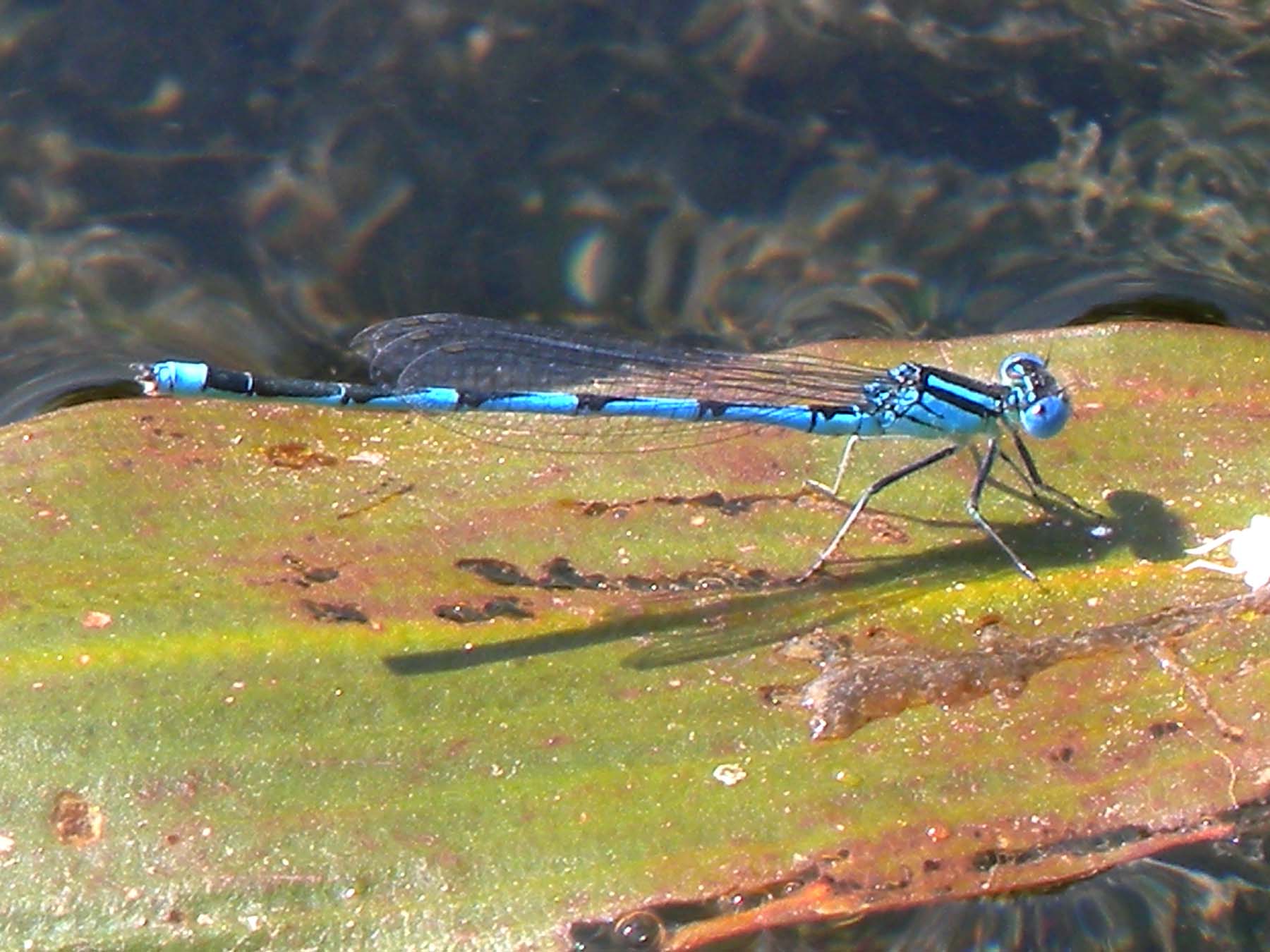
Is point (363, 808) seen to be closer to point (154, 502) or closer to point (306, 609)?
point (306, 609)

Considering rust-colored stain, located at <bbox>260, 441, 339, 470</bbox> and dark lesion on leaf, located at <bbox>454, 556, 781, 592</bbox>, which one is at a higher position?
rust-colored stain, located at <bbox>260, 441, 339, 470</bbox>

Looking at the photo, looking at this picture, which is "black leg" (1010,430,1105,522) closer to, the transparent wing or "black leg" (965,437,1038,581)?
"black leg" (965,437,1038,581)

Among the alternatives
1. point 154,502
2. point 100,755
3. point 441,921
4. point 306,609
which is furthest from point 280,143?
point 441,921

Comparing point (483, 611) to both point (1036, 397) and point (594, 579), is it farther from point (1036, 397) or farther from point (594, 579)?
point (1036, 397)

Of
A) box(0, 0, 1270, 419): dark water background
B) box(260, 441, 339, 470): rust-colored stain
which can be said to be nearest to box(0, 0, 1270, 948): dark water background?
box(0, 0, 1270, 419): dark water background

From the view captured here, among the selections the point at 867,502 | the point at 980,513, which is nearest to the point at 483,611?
the point at 867,502

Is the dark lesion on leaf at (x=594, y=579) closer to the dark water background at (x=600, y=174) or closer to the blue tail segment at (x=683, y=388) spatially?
the blue tail segment at (x=683, y=388)

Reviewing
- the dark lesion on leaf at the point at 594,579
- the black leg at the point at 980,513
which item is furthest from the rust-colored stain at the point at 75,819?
the black leg at the point at 980,513
